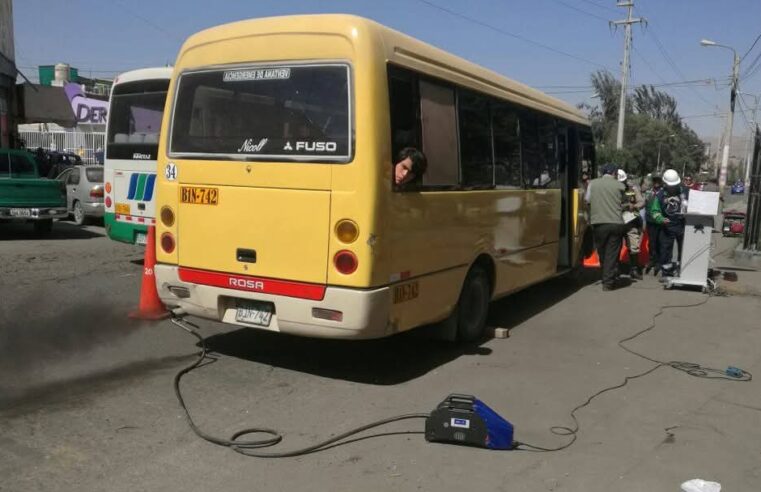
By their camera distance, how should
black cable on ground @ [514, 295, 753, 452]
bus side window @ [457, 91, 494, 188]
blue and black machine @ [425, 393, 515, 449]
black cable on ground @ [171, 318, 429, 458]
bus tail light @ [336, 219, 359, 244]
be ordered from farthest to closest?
bus side window @ [457, 91, 494, 188]
bus tail light @ [336, 219, 359, 244]
black cable on ground @ [514, 295, 753, 452]
blue and black machine @ [425, 393, 515, 449]
black cable on ground @ [171, 318, 429, 458]

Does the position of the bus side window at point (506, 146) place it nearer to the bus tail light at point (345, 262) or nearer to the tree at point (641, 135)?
the bus tail light at point (345, 262)

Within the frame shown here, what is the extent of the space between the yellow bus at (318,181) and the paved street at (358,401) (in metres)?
0.56

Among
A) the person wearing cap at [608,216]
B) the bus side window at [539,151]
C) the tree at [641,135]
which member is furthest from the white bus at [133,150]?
the tree at [641,135]

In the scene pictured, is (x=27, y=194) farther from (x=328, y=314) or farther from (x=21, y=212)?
(x=328, y=314)

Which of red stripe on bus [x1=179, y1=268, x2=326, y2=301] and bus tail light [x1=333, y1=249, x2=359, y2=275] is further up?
bus tail light [x1=333, y1=249, x2=359, y2=275]

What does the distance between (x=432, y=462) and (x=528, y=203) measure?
470cm

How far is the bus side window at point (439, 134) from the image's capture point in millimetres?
5820

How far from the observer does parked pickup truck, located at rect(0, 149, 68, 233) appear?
14.4 metres

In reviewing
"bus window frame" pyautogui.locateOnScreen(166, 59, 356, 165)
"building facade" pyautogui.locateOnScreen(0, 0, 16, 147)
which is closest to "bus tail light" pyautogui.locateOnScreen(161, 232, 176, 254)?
"bus window frame" pyautogui.locateOnScreen(166, 59, 356, 165)

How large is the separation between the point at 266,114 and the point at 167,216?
1.36 m

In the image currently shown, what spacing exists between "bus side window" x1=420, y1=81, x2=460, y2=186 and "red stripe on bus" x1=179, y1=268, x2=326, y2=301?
1.35 m

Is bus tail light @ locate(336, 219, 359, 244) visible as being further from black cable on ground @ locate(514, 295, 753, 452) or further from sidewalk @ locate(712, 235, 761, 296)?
sidewalk @ locate(712, 235, 761, 296)

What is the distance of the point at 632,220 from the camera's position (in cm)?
1165

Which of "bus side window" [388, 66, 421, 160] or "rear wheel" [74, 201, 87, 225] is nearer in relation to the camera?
"bus side window" [388, 66, 421, 160]
